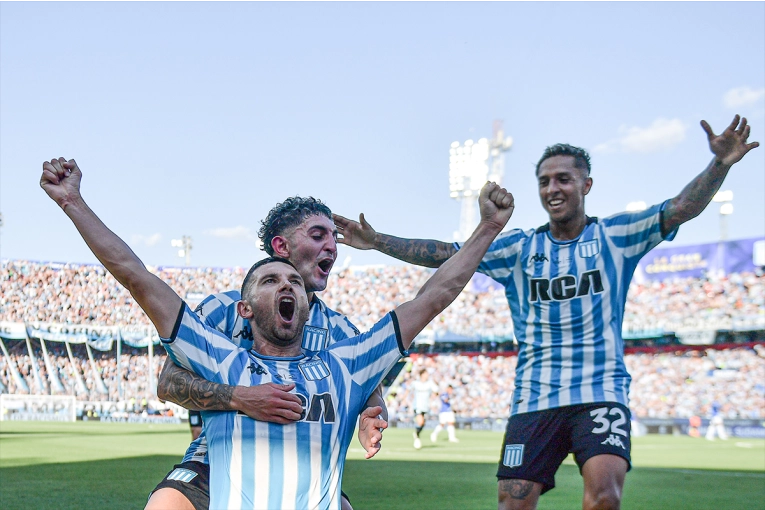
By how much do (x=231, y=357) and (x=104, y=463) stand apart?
1323 cm

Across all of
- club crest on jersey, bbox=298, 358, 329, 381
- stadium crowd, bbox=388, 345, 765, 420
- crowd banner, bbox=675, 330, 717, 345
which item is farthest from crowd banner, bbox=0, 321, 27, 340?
club crest on jersey, bbox=298, 358, 329, 381

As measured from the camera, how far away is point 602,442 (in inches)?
199

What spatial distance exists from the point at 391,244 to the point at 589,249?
130 cm

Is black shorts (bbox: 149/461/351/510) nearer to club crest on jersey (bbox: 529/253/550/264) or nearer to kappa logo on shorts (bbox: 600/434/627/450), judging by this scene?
kappa logo on shorts (bbox: 600/434/627/450)

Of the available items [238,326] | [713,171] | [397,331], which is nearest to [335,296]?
[713,171]

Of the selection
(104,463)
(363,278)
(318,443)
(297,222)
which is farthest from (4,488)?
Answer: (363,278)

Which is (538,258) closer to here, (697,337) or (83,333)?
(697,337)

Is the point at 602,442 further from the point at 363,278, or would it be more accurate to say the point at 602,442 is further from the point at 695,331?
the point at 363,278

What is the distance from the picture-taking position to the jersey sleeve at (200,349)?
3.52 metres

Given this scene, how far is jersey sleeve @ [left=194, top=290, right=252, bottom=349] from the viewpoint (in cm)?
439

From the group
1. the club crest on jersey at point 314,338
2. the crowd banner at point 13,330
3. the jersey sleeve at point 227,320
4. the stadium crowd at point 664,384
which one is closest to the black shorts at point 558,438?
the club crest on jersey at point 314,338

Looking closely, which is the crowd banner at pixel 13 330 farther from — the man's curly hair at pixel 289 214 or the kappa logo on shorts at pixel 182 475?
the kappa logo on shorts at pixel 182 475

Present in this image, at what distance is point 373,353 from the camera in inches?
151

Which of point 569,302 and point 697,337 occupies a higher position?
point 569,302
